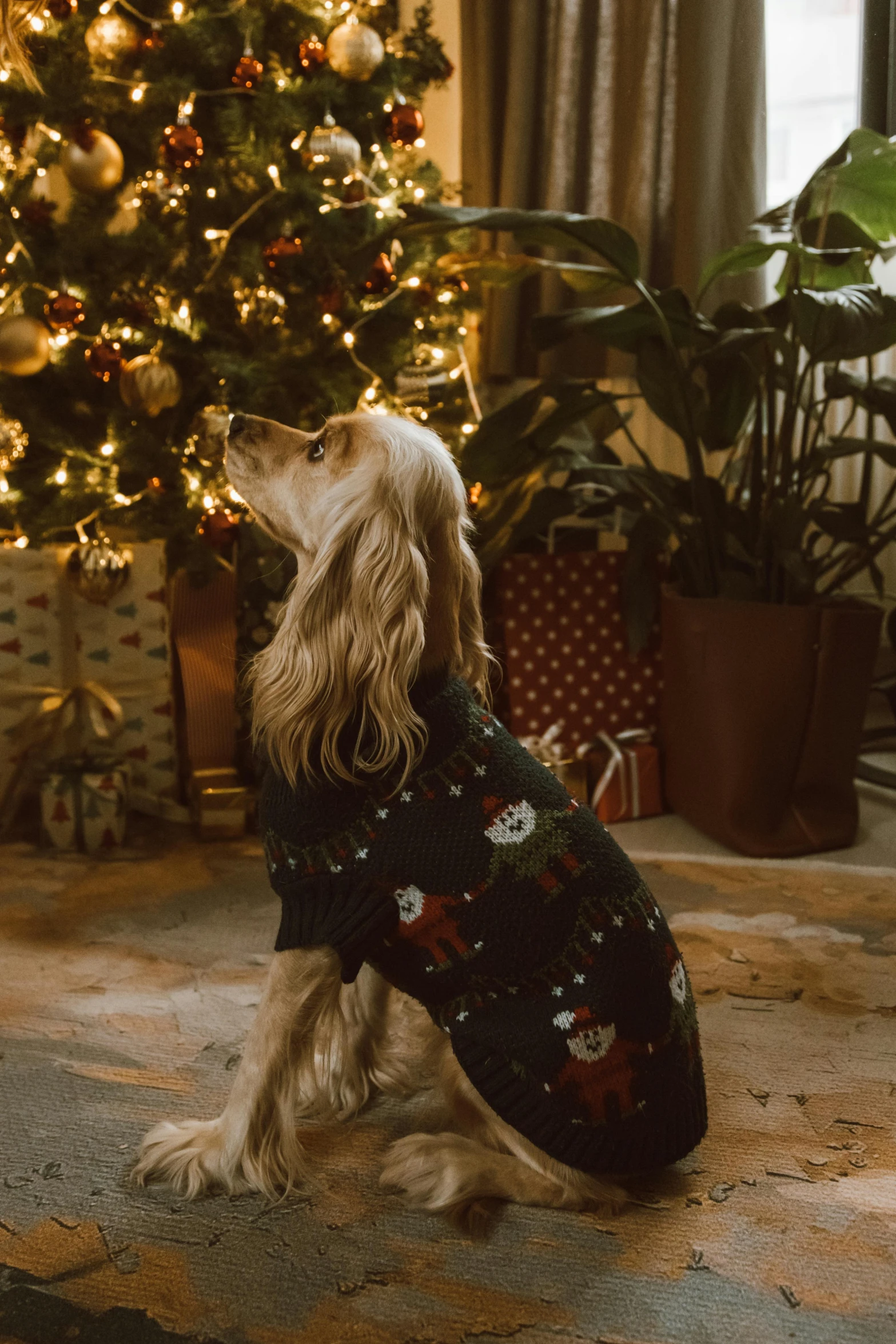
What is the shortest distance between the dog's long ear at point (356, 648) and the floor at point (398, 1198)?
1.57ft

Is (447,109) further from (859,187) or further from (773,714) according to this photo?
(773,714)

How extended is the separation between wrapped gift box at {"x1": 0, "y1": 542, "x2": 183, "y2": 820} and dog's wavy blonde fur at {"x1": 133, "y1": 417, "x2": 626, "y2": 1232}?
1.26 metres

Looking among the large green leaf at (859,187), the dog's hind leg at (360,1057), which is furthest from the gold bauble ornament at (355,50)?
the dog's hind leg at (360,1057)

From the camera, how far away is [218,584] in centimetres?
262

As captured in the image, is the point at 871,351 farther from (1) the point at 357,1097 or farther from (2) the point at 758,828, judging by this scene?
(1) the point at 357,1097

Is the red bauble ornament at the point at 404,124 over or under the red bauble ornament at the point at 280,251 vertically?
over

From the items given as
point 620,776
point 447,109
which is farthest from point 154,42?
point 620,776

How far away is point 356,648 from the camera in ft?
3.68

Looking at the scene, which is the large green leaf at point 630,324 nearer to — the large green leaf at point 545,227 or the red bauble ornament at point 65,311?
the large green leaf at point 545,227

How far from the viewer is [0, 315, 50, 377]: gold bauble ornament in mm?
2416

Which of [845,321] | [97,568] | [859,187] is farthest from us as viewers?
[97,568]

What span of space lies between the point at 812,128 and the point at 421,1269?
316 cm

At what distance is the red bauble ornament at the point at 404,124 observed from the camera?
8.82 feet

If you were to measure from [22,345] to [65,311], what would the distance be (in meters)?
0.12
